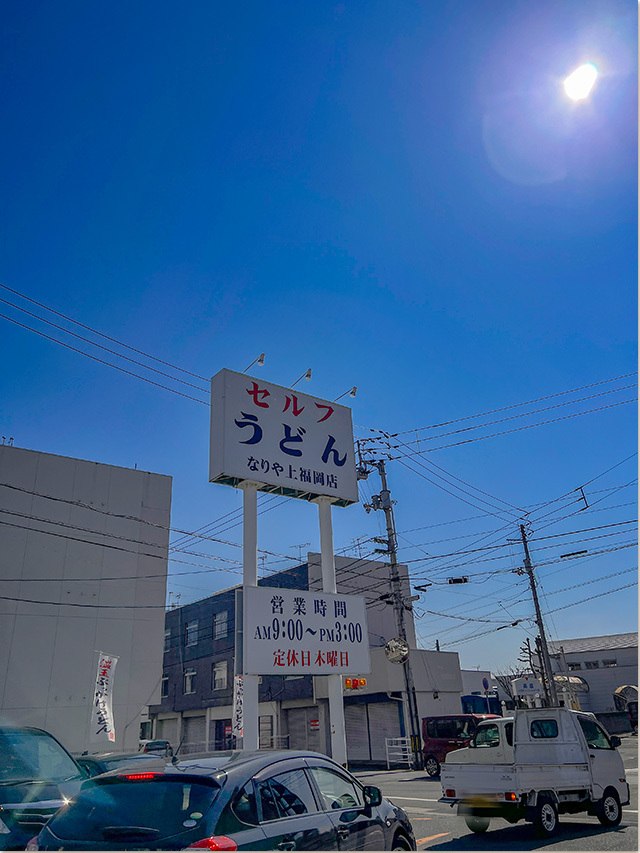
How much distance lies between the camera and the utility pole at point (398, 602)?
26.3 m

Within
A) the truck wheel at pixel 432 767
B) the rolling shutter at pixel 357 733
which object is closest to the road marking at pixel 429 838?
the truck wheel at pixel 432 767

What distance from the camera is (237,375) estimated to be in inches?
529

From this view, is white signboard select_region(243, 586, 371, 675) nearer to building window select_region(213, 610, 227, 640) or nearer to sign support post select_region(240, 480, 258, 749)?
sign support post select_region(240, 480, 258, 749)

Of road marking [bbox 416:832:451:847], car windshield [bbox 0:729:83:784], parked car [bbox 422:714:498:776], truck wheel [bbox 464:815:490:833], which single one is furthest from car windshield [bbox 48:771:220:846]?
parked car [bbox 422:714:498:776]

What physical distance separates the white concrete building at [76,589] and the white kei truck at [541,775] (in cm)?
1722

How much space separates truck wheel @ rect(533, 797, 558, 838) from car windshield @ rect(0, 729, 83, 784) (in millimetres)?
6590

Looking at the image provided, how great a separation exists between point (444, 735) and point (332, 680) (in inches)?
505

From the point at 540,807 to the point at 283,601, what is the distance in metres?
5.54

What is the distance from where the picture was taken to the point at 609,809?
10055 mm

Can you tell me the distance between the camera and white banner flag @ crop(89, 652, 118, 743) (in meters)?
21.1

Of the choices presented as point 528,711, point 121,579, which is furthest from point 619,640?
point 528,711

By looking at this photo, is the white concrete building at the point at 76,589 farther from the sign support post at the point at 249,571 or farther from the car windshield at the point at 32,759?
the car windshield at the point at 32,759

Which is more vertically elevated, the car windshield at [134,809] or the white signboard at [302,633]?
the white signboard at [302,633]

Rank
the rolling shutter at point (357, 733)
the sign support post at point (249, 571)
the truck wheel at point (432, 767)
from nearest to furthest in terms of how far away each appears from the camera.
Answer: the sign support post at point (249, 571), the truck wheel at point (432, 767), the rolling shutter at point (357, 733)
